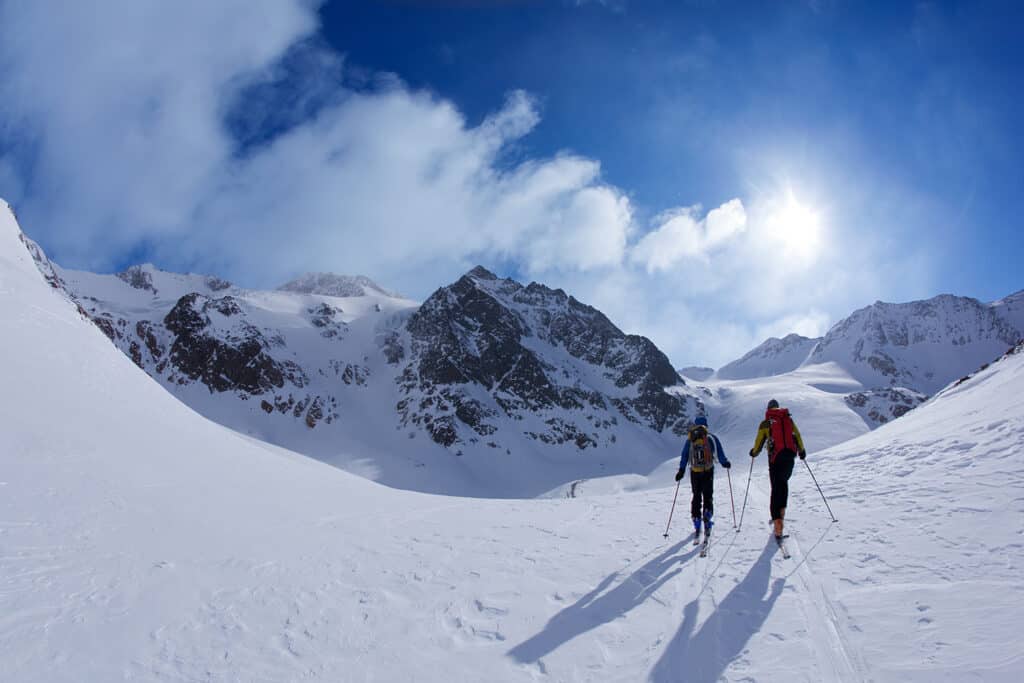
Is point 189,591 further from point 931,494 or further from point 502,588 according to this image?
point 931,494

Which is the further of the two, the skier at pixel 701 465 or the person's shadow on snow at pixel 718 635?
the skier at pixel 701 465

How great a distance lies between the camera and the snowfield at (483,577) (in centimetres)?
508

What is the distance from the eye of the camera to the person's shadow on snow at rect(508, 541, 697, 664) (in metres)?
5.59

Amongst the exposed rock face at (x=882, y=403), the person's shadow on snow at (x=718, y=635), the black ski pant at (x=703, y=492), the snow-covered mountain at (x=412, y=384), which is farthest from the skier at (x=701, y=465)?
Result: the exposed rock face at (x=882, y=403)

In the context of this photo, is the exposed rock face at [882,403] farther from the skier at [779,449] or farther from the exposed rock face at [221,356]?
the exposed rock face at [221,356]

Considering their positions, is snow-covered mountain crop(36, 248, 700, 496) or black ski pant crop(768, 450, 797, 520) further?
snow-covered mountain crop(36, 248, 700, 496)

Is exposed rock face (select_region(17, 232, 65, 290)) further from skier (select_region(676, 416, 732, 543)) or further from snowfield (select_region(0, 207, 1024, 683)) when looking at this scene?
skier (select_region(676, 416, 732, 543))

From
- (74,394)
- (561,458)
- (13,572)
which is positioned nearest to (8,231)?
(74,394)

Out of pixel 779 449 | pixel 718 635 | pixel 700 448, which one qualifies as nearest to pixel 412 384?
pixel 700 448

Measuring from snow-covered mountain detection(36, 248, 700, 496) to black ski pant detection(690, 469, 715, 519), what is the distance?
10076 cm

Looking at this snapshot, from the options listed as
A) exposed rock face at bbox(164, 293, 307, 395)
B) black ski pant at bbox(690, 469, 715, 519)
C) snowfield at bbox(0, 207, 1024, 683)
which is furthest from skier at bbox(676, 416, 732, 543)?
exposed rock face at bbox(164, 293, 307, 395)

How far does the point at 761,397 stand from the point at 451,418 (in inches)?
4244

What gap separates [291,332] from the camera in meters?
154

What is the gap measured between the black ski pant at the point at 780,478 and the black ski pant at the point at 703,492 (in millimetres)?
1132
